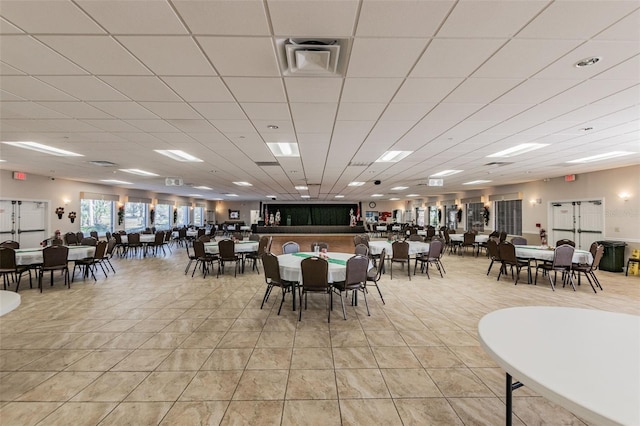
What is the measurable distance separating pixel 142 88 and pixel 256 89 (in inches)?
49.1

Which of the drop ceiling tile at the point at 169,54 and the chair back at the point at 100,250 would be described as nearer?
the drop ceiling tile at the point at 169,54

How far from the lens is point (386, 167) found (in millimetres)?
8016

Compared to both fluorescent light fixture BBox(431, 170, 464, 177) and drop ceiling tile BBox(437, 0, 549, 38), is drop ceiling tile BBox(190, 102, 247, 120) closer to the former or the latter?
drop ceiling tile BBox(437, 0, 549, 38)

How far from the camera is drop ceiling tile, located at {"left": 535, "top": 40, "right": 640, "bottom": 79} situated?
2273 millimetres

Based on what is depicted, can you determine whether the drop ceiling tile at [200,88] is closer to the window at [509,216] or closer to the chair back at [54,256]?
the chair back at [54,256]

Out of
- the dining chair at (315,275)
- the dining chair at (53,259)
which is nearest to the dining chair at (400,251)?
the dining chair at (315,275)

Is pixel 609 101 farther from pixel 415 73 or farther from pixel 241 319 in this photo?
pixel 241 319

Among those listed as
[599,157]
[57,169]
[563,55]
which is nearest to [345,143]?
[563,55]

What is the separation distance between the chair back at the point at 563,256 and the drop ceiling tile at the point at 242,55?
22.5ft

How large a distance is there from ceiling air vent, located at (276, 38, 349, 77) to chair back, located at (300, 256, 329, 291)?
97.2 inches

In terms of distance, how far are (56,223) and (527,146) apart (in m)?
14.6

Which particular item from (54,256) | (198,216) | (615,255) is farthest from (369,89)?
(198,216)

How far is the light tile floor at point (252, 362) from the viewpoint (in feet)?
7.41

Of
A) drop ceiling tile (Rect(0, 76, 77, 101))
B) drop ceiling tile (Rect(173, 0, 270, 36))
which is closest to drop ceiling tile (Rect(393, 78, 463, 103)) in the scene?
drop ceiling tile (Rect(173, 0, 270, 36))
